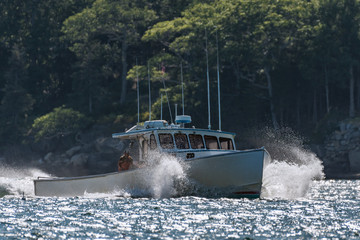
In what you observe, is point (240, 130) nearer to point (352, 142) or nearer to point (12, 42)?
point (352, 142)

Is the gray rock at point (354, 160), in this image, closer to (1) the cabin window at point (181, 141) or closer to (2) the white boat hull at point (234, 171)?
(1) the cabin window at point (181, 141)

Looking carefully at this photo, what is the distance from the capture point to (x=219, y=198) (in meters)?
25.5

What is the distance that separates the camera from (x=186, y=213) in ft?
68.9

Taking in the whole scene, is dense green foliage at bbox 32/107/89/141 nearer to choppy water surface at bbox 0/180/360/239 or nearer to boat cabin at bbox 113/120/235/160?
boat cabin at bbox 113/120/235/160

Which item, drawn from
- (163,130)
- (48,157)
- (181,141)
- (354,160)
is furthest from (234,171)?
(48,157)

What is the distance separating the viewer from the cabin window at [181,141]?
27.1 metres

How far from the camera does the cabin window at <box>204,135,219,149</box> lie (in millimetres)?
27605

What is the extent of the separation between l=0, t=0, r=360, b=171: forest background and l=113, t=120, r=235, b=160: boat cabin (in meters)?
18.0

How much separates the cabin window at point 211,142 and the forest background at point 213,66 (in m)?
18.5

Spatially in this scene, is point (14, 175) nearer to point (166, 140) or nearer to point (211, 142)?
point (166, 140)

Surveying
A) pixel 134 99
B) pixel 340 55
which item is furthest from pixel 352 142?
pixel 134 99

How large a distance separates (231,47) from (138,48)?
53.0 ft

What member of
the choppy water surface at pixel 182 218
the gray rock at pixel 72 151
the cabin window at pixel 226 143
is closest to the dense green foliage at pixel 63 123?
the gray rock at pixel 72 151

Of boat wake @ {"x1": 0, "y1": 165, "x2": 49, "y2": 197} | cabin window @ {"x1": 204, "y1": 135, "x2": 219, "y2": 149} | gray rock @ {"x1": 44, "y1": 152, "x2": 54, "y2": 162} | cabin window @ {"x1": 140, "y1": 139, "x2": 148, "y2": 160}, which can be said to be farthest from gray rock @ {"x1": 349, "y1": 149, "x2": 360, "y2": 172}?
gray rock @ {"x1": 44, "y1": 152, "x2": 54, "y2": 162}
